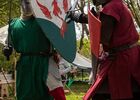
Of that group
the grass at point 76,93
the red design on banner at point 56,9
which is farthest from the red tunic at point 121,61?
the grass at point 76,93

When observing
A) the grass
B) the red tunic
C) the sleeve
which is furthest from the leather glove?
the grass

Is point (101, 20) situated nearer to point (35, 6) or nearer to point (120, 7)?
point (120, 7)

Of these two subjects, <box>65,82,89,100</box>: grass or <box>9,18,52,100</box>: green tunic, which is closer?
<box>9,18,52,100</box>: green tunic

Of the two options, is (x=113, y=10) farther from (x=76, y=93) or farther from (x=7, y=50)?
(x=76, y=93)

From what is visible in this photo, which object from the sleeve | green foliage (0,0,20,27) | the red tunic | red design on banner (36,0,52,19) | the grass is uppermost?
green foliage (0,0,20,27)

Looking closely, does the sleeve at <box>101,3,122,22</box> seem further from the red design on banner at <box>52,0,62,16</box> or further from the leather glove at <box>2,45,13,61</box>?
the leather glove at <box>2,45,13,61</box>

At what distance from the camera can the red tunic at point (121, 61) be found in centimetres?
432

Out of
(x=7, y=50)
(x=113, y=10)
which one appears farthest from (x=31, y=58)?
(x=113, y=10)

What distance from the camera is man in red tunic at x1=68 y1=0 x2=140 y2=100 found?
4.28 meters

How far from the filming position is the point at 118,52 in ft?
14.5

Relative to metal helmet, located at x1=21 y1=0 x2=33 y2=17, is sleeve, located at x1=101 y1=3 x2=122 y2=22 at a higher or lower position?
lower

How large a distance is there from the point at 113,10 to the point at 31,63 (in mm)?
1268

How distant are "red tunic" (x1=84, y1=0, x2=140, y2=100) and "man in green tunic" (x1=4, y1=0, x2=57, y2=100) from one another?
914mm

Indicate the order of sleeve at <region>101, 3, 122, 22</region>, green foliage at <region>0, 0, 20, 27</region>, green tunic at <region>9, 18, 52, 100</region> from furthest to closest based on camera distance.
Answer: green foliage at <region>0, 0, 20, 27</region> < green tunic at <region>9, 18, 52, 100</region> < sleeve at <region>101, 3, 122, 22</region>
